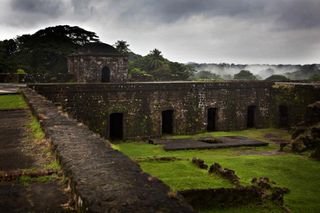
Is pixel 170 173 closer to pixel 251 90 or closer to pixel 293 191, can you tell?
pixel 293 191

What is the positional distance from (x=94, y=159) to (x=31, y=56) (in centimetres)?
4318

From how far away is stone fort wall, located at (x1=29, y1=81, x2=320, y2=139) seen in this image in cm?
1981

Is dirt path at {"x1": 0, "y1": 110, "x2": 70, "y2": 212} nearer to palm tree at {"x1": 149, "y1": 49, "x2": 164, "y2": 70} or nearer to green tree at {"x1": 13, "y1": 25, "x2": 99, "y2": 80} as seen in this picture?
green tree at {"x1": 13, "y1": 25, "x2": 99, "y2": 80}

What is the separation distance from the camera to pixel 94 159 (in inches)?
178

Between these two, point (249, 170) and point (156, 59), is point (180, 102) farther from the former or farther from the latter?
point (156, 59)

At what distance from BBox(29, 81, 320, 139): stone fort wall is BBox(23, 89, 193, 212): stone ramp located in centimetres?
1375

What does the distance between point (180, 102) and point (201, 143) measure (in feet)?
14.8

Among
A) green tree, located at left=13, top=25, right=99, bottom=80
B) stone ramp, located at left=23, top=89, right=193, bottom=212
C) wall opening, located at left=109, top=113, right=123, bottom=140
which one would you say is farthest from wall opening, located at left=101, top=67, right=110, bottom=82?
stone ramp, located at left=23, top=89, right=193, bottom=212

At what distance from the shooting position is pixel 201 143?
61.8ft

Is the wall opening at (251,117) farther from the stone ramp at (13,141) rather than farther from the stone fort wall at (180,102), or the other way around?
the stone ramp at (13,141)

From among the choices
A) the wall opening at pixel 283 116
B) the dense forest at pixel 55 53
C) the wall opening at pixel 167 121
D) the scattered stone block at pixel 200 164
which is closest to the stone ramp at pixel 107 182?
the scattered stone block at pixel 200 164

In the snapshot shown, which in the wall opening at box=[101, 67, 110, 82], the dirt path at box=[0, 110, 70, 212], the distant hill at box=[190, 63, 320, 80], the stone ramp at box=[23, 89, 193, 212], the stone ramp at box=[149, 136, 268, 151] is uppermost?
the distant hill at box=[190, 63, 320, 80]

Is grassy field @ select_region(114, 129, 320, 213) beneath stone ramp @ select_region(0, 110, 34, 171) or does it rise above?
beneath


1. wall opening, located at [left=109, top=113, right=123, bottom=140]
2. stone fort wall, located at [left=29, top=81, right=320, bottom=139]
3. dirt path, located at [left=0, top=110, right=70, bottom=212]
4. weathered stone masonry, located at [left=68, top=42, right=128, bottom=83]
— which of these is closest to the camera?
dirt path, located at [left=0, top=110, right=70, bottom=212]
